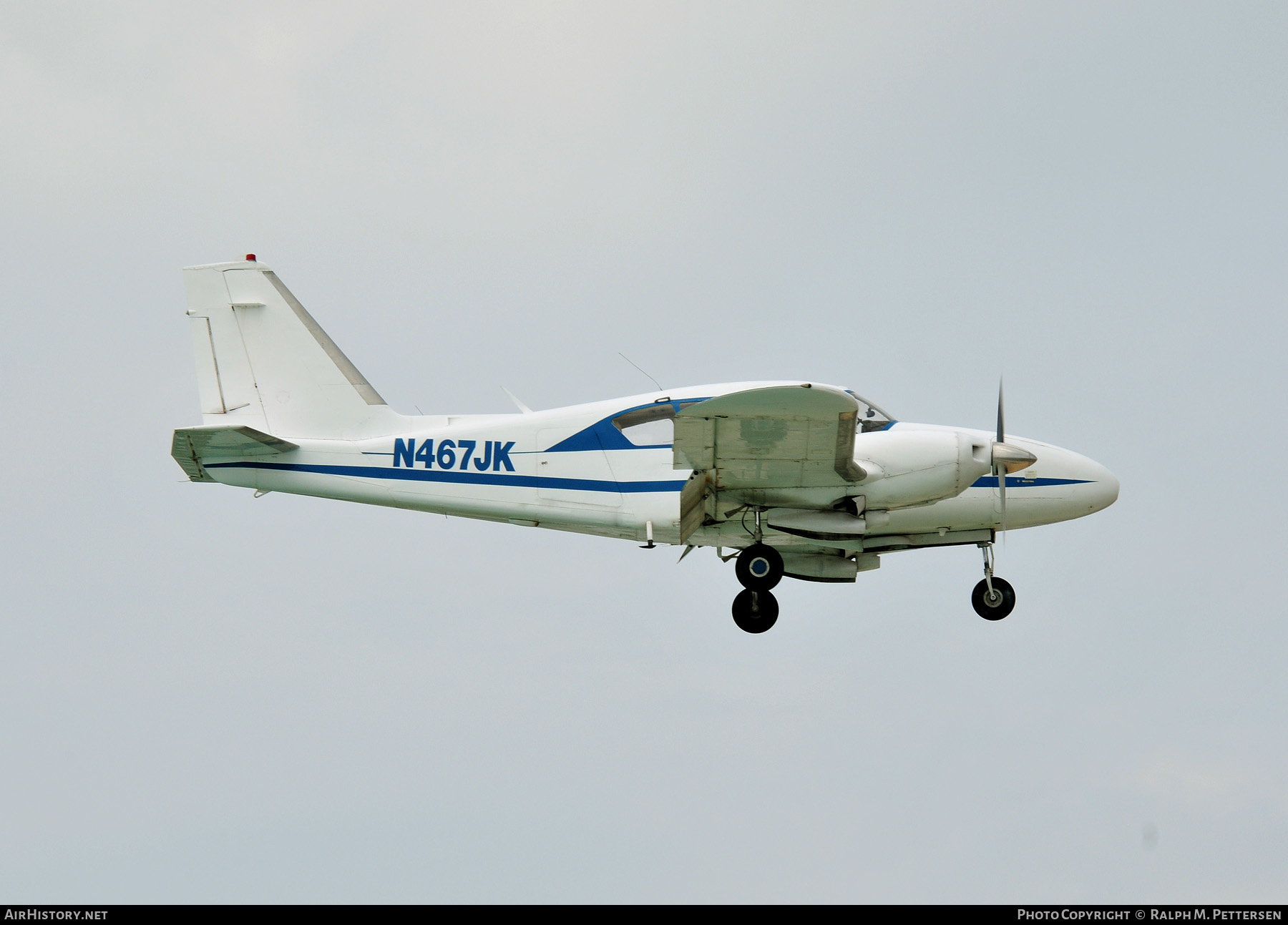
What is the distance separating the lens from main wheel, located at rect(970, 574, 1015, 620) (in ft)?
59.3

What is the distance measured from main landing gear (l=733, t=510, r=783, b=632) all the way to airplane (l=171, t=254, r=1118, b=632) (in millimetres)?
26

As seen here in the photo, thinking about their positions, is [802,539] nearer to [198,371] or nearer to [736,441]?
Result: [736,441]

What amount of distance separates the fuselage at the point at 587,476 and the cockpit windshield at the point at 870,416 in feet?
0.50

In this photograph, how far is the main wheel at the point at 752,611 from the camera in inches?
665

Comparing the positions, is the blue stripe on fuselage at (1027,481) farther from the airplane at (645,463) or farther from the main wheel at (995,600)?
the main wheel at (995,600)

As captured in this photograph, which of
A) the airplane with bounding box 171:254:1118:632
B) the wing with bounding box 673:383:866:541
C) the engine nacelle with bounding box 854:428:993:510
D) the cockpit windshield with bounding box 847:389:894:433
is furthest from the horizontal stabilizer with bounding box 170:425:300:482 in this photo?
the engine nacelle with bounding box 854:428:993:510

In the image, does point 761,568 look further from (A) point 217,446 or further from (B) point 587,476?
(A) point 217,446

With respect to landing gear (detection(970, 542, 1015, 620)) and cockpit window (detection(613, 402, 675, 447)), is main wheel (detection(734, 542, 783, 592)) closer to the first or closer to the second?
cockpit window (detection(613, 402, 675, 447))

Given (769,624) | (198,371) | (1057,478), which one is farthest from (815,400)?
(198,371)

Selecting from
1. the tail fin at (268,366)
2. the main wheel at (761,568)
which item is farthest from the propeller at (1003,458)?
the tail fin at (268,366)

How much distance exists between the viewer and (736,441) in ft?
49.5

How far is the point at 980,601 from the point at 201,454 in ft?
38.0

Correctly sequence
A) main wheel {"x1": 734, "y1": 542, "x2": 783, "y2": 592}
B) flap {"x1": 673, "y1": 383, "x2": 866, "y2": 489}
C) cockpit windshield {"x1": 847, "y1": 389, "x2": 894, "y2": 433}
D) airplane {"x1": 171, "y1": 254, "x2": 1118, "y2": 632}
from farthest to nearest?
cockpit windshield {"x1": 847, "y1": 389, "x2": 894, "y2": 433} < main wheel {"x1": 734, "y1": 542, "x2": 783, "y2": 592} < airplane {"x1": 171, "y1": 254, "x2": 1118, "y2": 632} < flap {"x1": 673, "y1": 383, "x2": 866, "y2": 489}
